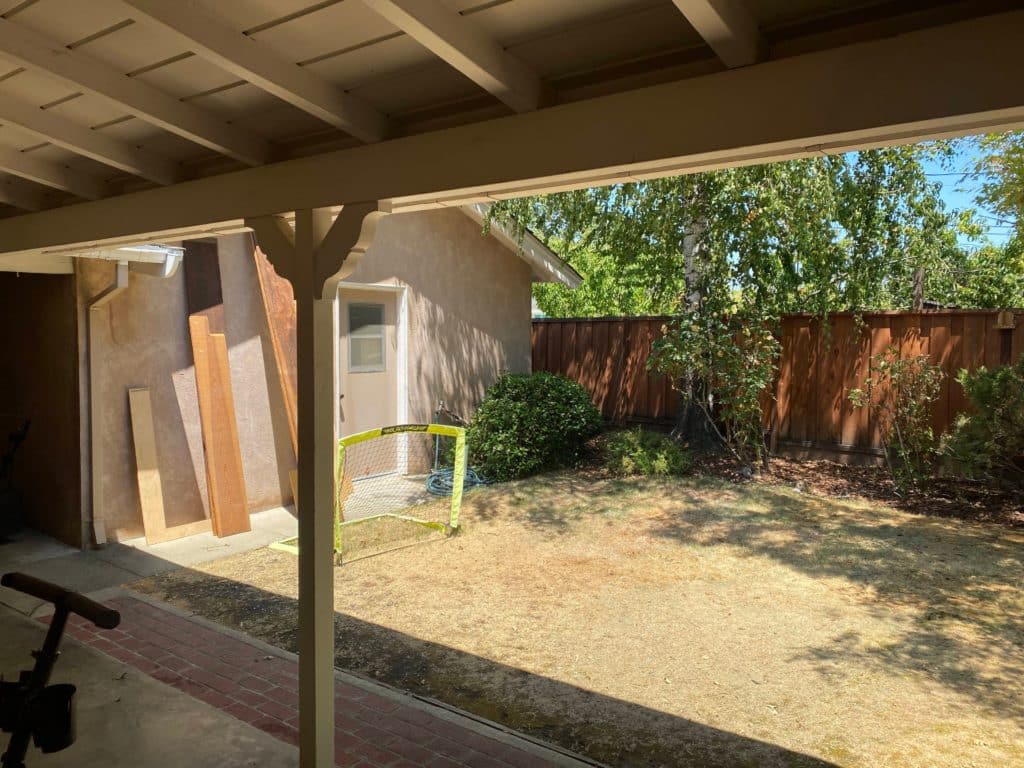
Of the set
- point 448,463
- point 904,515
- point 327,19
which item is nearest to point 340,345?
point 448,463

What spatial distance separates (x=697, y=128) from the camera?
6.96 ft

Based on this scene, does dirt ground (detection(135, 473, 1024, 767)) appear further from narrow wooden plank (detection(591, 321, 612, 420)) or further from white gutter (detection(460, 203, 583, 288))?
white gutter (detection(460, 203, 583, 288))

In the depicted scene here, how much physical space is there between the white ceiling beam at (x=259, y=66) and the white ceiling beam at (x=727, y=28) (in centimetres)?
133

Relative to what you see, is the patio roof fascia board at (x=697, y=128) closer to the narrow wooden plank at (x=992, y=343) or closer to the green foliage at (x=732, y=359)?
the green foliage at (x=732, y=359)

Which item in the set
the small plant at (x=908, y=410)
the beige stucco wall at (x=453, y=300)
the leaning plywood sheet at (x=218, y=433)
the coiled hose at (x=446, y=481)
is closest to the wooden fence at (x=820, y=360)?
the small plant at (x=908, y=410)

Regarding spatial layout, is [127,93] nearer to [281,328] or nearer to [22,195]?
[22,195]

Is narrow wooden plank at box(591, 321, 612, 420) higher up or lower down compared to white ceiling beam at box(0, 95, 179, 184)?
lower down

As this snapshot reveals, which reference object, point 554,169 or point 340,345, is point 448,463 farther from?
point 554,169

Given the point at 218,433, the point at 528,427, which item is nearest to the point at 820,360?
the point at 528,427

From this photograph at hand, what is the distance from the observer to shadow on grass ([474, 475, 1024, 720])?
464 centimetres

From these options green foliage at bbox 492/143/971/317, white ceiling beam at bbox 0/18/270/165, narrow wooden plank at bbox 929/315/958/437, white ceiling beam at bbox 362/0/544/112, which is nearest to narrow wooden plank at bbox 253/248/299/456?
green foliage at bbox 492/143/971/317

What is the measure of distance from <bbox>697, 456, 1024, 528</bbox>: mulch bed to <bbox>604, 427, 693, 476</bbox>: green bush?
0.32 meters

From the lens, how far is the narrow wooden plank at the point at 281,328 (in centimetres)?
773

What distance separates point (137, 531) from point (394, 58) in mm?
6071
